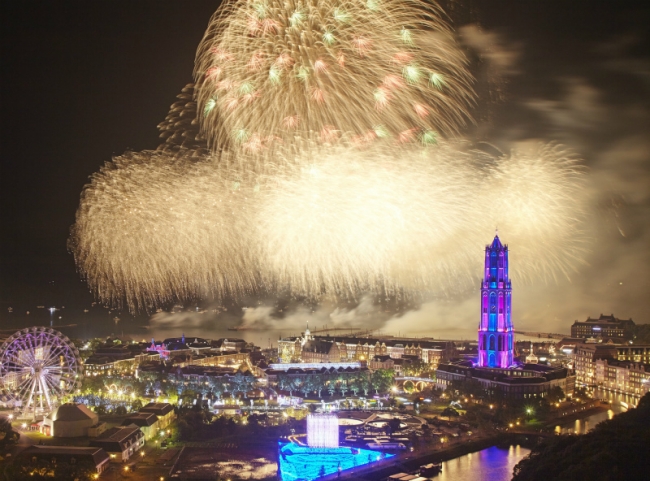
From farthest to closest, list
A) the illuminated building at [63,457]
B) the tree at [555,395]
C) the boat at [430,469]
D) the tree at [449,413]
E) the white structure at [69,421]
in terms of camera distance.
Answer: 1. the tree at [555,395]
2. the tree at [449,413]
3. the white structure at [69,421]
4. the boat at [430,469]
5. the illuminated building at [63,457]

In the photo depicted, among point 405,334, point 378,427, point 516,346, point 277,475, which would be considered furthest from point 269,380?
point 405,334

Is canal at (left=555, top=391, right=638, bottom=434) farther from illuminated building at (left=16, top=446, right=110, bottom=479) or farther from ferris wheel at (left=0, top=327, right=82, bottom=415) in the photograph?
ferris wheel at (left=0, top=327, right=82, bottom=415)

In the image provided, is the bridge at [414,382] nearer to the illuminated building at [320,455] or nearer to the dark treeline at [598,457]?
the illuminated building at [320,455]

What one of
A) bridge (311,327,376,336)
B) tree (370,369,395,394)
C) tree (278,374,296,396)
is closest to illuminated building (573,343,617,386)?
tree (370,369,395,394)

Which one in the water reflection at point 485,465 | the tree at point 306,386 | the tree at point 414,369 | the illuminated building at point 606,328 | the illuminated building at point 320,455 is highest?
the illuminated building at point 606,328

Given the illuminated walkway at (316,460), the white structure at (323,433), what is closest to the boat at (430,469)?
the illuminated walkway at (316,460)

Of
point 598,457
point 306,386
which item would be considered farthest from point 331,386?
point 598,457

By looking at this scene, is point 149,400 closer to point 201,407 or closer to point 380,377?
point 201,407
